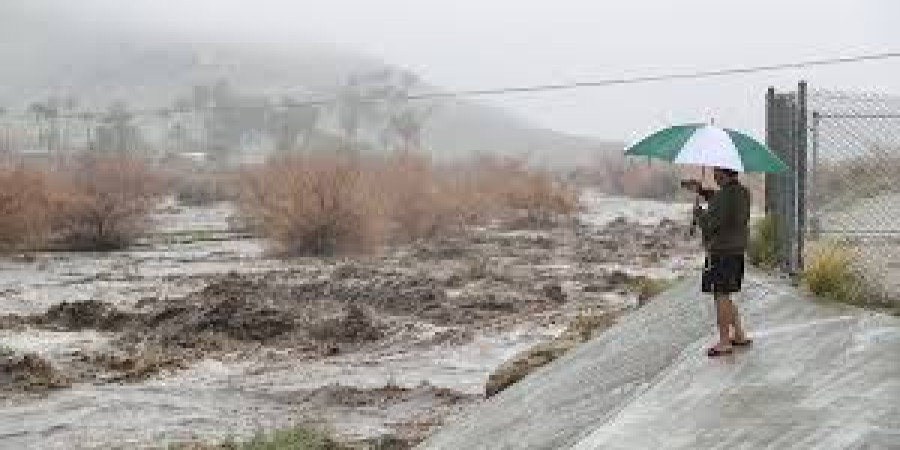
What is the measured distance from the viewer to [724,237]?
10883mm

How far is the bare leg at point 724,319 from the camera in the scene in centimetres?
1102

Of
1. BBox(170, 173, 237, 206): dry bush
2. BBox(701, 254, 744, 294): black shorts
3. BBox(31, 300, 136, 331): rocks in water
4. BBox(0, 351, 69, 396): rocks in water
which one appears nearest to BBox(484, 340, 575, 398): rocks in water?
BBox(701, 254, 744, 294): black shorts

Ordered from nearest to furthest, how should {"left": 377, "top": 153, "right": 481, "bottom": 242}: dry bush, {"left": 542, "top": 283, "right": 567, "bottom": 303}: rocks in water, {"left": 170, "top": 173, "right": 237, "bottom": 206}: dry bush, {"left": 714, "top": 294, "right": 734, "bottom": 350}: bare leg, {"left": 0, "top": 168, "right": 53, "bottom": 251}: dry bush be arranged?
1. {"left": 714, "top": 294, "right": 734, "bottom": 350}: bare leg
2. {"left": 542, "top": 283, "right": 567, "bottom": 303}: rocks in water
3. {"left": 0, "top": 168, "right": 53, "bottom": 251}: dry bush
4. {"left": 377, "top": 153, "right": 481, "bottom": 242}: dry bush
5. {"left": 170, "top": 173, "right": 237, "bottom": 206}: dry bush

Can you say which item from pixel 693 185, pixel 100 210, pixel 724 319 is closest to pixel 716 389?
pixel 724 319

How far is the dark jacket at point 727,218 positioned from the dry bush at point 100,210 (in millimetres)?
41669

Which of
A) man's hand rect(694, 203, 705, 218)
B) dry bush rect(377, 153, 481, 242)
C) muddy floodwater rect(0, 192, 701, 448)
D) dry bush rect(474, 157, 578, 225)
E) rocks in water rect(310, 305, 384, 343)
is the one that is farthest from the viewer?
dry bush rect(474, 157, 578, 225)

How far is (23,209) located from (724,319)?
38.9m

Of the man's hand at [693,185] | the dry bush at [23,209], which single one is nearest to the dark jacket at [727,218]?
the man's hand at [693,185]

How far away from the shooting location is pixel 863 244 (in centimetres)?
1395

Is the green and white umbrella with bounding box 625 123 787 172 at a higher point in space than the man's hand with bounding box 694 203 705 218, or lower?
higher

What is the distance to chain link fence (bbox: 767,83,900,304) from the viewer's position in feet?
43.9

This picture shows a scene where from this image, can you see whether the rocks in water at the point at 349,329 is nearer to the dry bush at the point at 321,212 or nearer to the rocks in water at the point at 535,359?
the rocks in water at the point at 535,359

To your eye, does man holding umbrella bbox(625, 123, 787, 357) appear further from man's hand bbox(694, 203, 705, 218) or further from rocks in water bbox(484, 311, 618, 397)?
rocks in water bbox(484, 311, 618, 397)

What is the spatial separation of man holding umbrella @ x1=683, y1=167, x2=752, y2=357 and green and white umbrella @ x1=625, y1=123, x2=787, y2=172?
205mm
